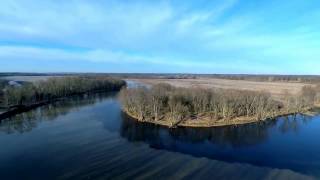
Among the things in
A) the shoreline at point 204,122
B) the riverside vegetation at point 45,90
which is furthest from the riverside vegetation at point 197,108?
the riverside vegetation at point 45,90

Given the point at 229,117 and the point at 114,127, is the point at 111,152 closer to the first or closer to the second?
the point at 114,127

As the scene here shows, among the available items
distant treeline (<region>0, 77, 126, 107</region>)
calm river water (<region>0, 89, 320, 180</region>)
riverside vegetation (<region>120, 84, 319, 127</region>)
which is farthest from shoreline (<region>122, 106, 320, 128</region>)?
distant treeline (<region>0, 77, 126, 107</region>)

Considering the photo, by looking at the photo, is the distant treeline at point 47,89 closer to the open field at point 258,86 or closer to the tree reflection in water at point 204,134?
the open field at point 258,86

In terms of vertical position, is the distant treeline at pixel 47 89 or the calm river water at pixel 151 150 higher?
the distant treeline at pixel 47 89

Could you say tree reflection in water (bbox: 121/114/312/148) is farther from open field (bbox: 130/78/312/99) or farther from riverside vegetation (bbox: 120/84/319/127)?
open field (bbox: 130/78/312/99)

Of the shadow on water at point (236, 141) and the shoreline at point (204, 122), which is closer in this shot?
the shadow on water at point (236, 141)

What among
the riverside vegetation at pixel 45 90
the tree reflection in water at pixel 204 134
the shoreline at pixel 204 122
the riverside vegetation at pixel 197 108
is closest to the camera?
the tree reflection in water at pixel 204 134

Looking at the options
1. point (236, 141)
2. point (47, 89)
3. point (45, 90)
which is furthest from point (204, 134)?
point (47, 89)

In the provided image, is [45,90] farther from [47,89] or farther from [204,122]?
[204,122]
